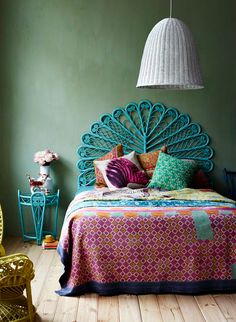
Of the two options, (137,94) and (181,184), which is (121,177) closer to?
(181,184)

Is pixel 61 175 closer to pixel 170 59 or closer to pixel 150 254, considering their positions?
pixel 150 254

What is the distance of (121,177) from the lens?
16.5ft

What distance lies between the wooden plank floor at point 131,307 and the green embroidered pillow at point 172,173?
1.38 m

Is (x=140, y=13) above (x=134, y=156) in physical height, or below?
above

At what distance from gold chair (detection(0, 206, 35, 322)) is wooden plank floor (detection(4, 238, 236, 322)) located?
0.22m

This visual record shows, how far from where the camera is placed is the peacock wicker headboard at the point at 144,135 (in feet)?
18.3

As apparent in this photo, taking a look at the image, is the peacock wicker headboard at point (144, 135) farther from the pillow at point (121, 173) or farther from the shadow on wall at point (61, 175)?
the pillow at point (121, 173)

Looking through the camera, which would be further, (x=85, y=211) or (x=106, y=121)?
(x=106, y=121)

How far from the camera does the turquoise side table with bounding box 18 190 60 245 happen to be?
17.3ft

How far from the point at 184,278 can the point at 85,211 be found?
0.94m

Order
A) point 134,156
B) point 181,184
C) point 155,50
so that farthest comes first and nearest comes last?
point 134,156 < point 181,184 < point 155,50

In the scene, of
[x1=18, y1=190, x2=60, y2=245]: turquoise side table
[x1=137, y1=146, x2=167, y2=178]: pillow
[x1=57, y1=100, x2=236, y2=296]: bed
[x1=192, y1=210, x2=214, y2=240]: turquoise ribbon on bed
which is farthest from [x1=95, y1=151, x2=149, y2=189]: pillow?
[x1=192, y1=210, x2=214, y2=240]: turquoise ribbon on bed

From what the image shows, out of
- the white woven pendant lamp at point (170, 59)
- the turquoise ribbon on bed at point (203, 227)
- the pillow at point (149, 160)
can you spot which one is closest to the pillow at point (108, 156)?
the pillow at point (149, 160)

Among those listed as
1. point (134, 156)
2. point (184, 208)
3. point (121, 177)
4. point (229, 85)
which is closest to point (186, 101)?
point (229, 85)
